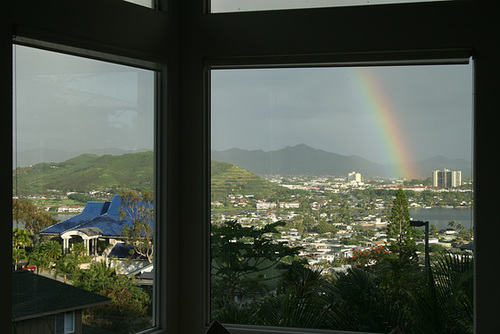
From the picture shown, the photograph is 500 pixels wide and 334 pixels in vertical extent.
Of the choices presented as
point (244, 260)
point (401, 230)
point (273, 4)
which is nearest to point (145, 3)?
point (273, 4)

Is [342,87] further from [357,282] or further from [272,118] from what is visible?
[357,282]

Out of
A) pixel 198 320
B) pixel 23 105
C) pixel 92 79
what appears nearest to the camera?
pixel 23 105

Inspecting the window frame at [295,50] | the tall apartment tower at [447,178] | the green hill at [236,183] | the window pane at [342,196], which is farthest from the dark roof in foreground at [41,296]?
the tall apartment tower at [447,178]

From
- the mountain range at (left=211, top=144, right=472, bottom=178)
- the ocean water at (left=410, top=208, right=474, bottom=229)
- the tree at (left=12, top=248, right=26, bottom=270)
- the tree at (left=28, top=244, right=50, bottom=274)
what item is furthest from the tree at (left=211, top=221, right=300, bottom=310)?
the tree at (left=12, top=248, right=26, bottom=270)

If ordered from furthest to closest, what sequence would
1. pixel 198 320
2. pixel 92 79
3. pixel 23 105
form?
1. pixel 198 320
2. pixel 92 79
3. pixel 23 105

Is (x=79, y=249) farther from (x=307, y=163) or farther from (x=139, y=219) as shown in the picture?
(x=307, y=163)
